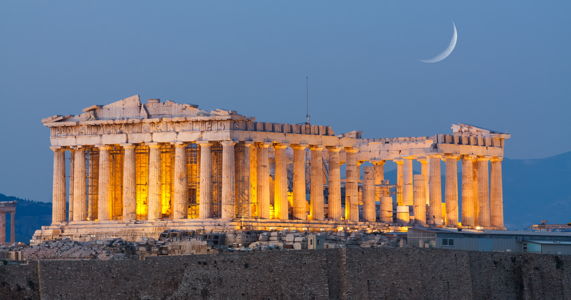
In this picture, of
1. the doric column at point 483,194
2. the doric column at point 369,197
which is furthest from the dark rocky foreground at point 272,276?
the doric column at point 483,194

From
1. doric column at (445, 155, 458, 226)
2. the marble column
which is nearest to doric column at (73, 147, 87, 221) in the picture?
the marble column

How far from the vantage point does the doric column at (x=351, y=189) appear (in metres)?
136

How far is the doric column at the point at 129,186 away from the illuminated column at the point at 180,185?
3798 mm

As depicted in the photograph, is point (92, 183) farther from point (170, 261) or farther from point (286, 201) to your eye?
point (170, 261)

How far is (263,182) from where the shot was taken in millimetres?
128375

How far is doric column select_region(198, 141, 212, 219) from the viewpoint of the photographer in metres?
126

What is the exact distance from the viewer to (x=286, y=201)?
130 meters

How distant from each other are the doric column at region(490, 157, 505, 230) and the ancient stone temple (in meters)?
0.56

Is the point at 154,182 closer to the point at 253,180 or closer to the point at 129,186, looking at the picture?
the point at 129,186

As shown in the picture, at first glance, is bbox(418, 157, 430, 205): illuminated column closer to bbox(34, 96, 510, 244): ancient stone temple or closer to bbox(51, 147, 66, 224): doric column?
bbox(34, 96, 510, 244): ancient stone temple

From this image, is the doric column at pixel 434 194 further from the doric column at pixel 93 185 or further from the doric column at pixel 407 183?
the doric column at pixel 93 185

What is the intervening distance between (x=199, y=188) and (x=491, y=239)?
31.6 m

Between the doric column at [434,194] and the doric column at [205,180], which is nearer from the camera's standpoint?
the doric column at [205,180]

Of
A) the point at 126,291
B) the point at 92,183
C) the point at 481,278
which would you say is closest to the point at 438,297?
the point at 481,278
